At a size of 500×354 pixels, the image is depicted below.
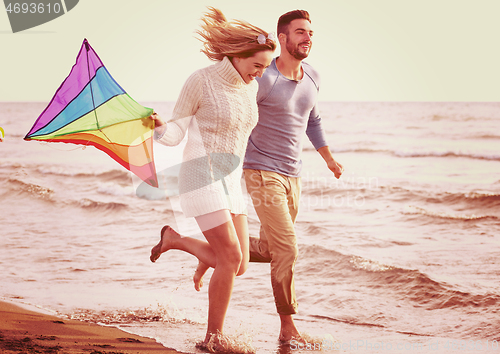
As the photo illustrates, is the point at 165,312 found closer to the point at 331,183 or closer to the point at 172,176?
the point at 172,176

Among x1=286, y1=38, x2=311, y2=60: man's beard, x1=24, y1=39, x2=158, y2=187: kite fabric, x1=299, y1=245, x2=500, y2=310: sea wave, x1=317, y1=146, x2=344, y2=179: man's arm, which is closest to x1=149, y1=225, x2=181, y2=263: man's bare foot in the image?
x1=24, y1=39, x2=158, y2=187: kite fabric

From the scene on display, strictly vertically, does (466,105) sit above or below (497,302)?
above

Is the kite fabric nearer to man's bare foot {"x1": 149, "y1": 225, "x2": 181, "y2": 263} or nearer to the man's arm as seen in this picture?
man's bare foot {"x1": 149, "y1": 225, "x2": 181, "y2": 263}

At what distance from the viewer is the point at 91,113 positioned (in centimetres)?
318

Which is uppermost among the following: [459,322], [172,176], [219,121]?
[219,121]

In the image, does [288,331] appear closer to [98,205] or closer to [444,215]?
[444,215]

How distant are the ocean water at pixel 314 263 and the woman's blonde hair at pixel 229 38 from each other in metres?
0.69

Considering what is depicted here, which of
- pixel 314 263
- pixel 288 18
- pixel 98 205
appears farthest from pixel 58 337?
pixel 98 205

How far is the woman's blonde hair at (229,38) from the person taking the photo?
319cm

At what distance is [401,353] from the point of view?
372 cm

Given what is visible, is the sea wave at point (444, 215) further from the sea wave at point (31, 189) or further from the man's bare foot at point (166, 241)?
the sea wave at point (31, 189)

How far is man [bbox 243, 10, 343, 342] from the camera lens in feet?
12.0

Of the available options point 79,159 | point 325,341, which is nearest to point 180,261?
point 325,341

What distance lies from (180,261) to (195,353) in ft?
11.2
